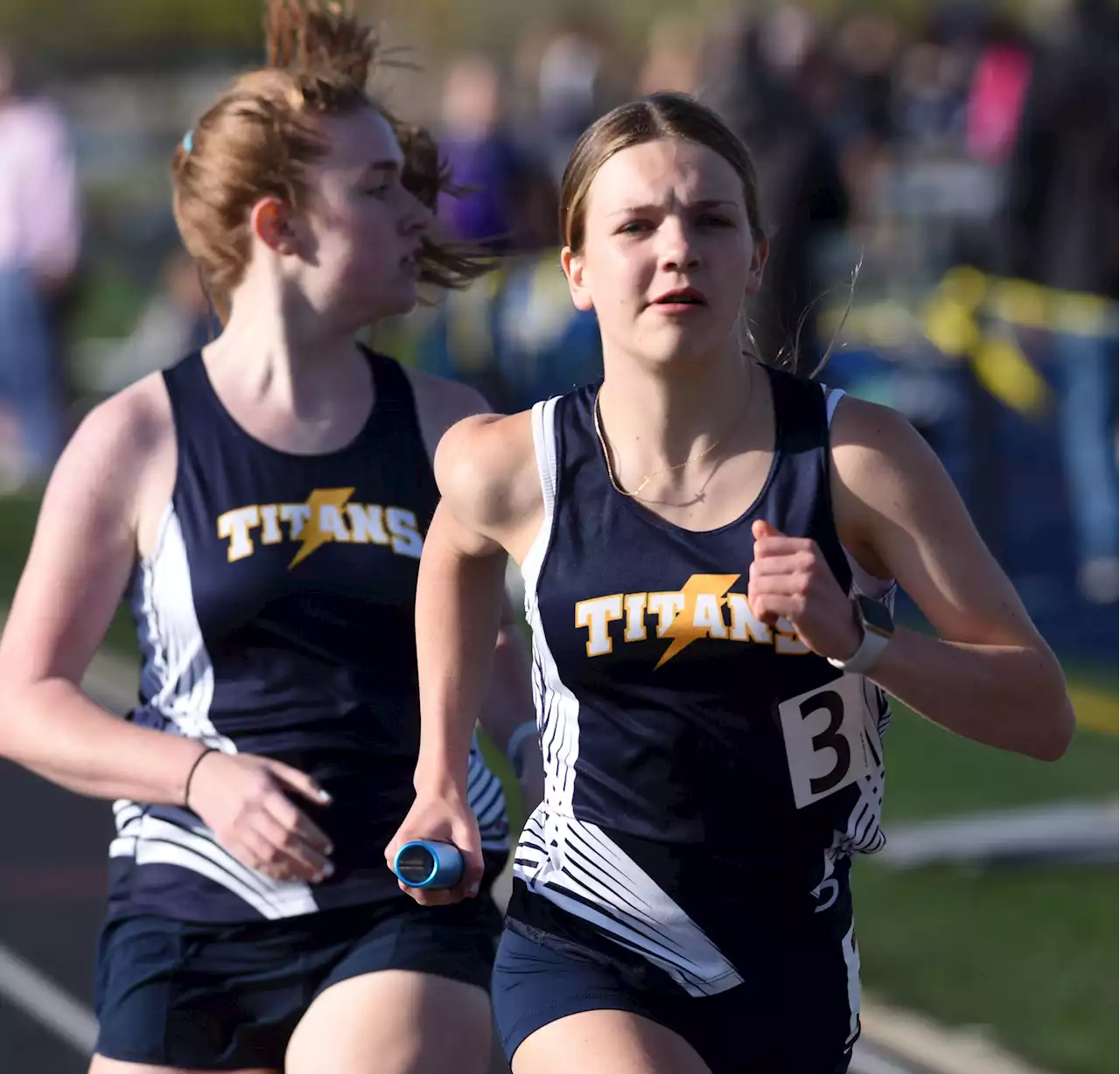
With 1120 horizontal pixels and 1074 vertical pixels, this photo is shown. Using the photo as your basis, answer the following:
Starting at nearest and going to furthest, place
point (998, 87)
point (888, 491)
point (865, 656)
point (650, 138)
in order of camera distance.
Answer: point (865, 656)
point (888, 491)
point (650, 138)
point (998, 87)

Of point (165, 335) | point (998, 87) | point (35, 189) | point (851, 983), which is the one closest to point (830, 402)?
point (851, 983)

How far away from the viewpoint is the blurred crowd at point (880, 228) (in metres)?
10.7

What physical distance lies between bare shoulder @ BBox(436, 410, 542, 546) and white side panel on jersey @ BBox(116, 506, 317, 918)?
0.63 metres

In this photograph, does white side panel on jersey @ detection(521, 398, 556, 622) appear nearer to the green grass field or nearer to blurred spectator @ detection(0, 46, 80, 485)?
the green grass field

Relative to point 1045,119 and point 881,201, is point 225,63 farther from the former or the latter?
point 1045,119

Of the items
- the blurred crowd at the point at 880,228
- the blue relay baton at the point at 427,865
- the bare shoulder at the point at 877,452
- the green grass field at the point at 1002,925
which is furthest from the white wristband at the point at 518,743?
the blurred crowd at the point at 880,228

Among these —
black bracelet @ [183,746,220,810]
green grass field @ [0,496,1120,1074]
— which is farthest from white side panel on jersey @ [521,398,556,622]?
green grass field @ [0,496,1120,1074]

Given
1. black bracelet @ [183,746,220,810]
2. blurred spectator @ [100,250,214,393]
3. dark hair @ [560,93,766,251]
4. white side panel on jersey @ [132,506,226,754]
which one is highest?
dark hair @ [560,93,766,251]

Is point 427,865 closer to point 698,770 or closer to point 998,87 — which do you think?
point 698,770

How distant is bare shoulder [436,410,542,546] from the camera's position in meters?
3.05

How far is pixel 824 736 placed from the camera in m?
2.95

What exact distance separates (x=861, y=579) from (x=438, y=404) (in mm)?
1058

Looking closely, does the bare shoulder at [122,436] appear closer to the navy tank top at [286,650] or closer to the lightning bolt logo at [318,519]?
the navy tank top at [286,650]

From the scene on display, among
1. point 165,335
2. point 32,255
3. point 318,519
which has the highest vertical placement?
point 318,519
